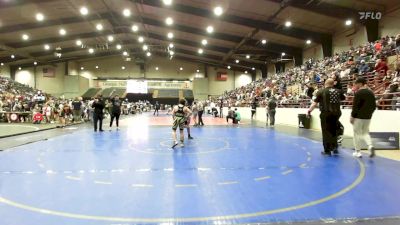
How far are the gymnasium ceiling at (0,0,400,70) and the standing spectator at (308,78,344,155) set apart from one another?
42.4 ft

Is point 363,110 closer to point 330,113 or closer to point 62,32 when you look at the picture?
point 330,113

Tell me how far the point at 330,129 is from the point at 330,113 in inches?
14.9

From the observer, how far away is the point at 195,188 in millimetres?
4836

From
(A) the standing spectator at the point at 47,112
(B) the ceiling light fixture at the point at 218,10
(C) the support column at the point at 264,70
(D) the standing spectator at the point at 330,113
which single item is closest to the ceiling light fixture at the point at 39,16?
(A) the standing spectator at the point at 47,112

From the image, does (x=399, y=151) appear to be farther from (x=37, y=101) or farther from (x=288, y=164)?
(x=37, y=101)

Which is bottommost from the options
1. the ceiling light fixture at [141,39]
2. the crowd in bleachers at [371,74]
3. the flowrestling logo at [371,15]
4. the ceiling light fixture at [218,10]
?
the crowd in bleachers at [371,74]

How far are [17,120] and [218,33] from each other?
1859cm

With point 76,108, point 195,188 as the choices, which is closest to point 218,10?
point 76,108

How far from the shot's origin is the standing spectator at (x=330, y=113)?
7.69m

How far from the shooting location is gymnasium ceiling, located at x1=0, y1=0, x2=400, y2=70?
21.8 m

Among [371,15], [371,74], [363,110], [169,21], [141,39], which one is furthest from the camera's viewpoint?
[141,39]

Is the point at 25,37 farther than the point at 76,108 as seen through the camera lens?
Yes

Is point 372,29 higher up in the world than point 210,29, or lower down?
lower down

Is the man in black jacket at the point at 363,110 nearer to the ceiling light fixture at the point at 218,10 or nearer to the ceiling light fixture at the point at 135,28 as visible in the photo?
the ceiling light fixture at the point at 218,10
